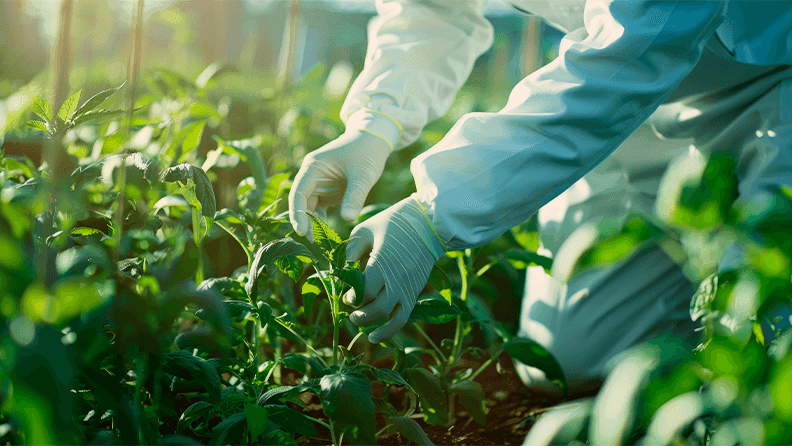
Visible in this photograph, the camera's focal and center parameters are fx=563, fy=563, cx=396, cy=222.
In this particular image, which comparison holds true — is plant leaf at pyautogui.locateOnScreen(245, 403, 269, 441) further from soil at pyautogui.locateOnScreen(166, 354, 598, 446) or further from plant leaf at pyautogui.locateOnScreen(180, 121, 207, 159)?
plant leaf at pyautogui.locateOnScreen(180, 121, 207, 159)

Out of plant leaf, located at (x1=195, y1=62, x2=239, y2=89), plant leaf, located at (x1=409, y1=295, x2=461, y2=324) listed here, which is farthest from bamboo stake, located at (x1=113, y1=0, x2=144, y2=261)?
plant leaf, located at (x1=195, y1=62, x2=239, y2=89)

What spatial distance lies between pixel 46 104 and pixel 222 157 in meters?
0.54

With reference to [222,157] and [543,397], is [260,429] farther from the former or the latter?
[543,397]

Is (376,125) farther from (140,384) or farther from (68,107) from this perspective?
(140,384)

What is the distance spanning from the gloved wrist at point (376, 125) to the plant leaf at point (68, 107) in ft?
1.97

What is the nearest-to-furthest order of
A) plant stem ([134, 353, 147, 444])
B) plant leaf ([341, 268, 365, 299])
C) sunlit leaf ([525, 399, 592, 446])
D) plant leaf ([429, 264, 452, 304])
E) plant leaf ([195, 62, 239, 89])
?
1. sunlit leaf ([525, 399, 592, 446])
2. plant stem ([134, 353, 147, 444])
3. plant leaf ([341, 268, 365, 299])
4. plant leaf ([429, 264, 452, 304])
5. plant leaf ([195, 62, 239, 89])

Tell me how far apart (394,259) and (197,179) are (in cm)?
33

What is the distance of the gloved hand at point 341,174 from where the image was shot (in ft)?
3.79

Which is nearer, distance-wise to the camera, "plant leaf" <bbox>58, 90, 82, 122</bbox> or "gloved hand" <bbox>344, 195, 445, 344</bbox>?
"plant leaf" <bbox>58, 90, 82, 122</bbox>

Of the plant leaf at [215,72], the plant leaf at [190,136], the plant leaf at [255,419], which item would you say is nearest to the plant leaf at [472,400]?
the plant leaf at [255,419]

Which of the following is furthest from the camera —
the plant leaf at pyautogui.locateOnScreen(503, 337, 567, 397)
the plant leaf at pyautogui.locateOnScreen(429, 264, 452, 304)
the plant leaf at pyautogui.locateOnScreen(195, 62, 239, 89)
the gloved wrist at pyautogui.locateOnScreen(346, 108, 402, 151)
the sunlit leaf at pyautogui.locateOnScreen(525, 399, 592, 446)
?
the plant leaf at pyautogui.locateOnScreen(195, 62, 239, 89)

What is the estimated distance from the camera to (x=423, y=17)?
4.86ft

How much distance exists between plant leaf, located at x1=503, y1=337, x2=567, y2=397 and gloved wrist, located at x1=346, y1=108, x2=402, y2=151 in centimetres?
54

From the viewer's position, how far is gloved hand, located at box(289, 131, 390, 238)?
1.15 meters
